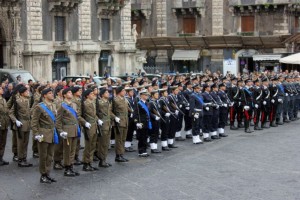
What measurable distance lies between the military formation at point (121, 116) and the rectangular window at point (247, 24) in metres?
24.0

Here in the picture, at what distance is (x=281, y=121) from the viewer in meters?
24.3

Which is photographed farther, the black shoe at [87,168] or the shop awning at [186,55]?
the shop awning at [186,55]

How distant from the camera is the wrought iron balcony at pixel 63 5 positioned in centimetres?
3297

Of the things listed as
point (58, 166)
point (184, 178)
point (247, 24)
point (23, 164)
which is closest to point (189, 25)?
point (247, 24)

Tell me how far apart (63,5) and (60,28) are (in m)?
1.55

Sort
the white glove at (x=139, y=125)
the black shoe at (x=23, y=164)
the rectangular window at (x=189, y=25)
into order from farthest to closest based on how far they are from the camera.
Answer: the rectangular window at (x=189, y=25), the white glove at (x=139, y=125), the black shoe at (x=23, y=164)

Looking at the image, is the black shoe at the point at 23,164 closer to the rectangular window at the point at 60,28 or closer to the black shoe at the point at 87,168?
the black shoe at the point at 87,168

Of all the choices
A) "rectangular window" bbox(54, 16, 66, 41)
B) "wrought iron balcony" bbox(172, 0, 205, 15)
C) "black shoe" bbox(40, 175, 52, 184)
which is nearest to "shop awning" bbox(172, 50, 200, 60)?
"wrought iron balcony" bbox(172, 0, 205, 15)

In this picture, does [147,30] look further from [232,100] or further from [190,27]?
[232,100]

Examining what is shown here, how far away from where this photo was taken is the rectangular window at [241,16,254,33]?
155 ft

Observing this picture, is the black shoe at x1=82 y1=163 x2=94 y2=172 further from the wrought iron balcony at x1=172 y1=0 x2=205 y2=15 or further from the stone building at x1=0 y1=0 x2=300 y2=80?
the wrought iron balcony at x1=172 y1=0 x2=205 y2=15

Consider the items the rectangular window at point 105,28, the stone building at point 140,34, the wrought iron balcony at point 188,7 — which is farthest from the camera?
the wrought iron balcony at point 188,7

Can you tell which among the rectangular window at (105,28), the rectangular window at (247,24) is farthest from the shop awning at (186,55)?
the rectangular window at (105,28)

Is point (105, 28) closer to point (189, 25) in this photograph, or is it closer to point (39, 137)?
point (189, 25)
